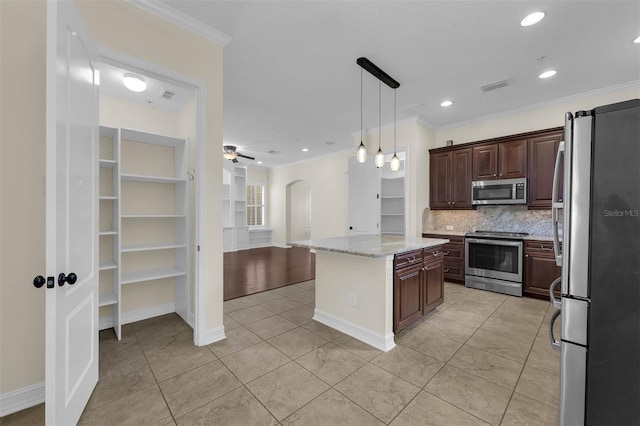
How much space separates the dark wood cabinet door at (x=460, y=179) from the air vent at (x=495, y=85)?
1.23m

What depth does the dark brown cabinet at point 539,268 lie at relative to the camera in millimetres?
3852

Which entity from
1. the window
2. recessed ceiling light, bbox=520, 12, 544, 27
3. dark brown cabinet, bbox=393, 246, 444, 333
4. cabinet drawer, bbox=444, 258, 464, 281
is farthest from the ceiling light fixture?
the window

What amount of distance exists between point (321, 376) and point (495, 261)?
3.60 meters

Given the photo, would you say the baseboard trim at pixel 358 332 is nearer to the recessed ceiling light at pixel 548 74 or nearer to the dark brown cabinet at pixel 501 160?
the dark brown cabinet at pixel 501 160

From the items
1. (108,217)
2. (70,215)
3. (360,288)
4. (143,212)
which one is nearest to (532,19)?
(360,288)

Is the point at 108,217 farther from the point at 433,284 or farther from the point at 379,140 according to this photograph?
the point at 379,140

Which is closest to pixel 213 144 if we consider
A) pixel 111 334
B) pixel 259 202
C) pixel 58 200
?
pixel 58 200

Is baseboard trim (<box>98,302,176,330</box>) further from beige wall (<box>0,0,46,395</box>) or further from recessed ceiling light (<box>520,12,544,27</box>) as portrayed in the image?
Answer: recessed ceiling light (<box>520,12,544,27</box>)

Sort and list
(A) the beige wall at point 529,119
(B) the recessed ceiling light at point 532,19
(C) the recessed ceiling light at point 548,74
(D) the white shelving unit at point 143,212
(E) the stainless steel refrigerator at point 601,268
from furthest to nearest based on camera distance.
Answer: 1. (A) the beige wall at point 529,119
2. (C) the recessed ceiling light at point 548,74
3. (D) the white shelving unit at point 143,212
4. (B) the recessed ceiling light at point 532,19
5. (E) the stainless steel refrigerator at point 601,268

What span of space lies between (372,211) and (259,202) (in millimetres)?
5896

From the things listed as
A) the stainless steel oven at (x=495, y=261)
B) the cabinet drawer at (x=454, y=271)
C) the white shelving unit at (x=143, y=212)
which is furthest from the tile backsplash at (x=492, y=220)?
the white shelving unit at (x=143, y=212)

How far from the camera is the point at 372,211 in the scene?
207 inches

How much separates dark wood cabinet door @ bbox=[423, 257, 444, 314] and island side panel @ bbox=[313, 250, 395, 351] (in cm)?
76

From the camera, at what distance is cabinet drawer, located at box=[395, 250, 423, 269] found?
105 inches
